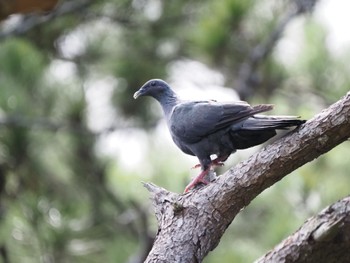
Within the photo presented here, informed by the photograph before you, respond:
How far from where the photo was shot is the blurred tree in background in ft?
17.2

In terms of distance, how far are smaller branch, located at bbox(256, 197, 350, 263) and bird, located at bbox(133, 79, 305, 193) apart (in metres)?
0.44

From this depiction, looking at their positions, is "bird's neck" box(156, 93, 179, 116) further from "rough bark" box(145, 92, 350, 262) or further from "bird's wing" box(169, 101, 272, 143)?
"rough bark" box(145, 92, 350, 262)

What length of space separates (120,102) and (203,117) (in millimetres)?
3329

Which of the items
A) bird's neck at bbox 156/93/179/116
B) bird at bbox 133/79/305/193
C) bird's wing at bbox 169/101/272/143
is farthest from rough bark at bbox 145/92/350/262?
bird's neck at bbox 156/93/179/116

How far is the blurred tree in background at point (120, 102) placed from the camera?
5.25 metres

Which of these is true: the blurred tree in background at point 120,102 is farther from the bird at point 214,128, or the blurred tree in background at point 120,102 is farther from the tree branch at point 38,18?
the bird at point 214,128

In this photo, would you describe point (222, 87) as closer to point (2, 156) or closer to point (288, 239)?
point (2, 156)

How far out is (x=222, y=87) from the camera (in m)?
6.12

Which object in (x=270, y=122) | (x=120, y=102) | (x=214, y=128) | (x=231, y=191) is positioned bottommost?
(x=231, y=191)

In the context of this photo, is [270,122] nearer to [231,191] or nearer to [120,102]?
[231,191]

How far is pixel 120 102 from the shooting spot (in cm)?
671

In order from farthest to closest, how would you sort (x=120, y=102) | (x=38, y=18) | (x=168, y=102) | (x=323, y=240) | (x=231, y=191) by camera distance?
(x=120, y=102)
(x=38, y=18)
(x=168, y=102)
(x=231, y=191)
(x=323, y=240)

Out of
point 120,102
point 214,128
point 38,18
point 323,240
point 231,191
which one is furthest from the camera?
point 120,102

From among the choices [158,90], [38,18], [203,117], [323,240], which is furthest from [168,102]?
[38,18]
